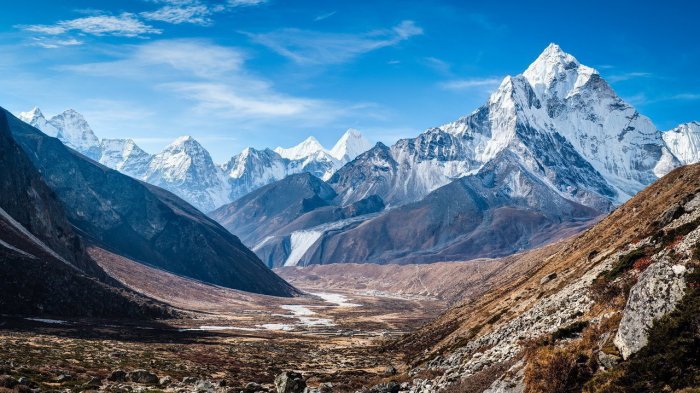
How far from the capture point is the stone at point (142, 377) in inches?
2004

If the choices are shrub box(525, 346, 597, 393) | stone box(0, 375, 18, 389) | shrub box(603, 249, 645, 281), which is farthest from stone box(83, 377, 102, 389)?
shrub box(603, 249, 645, 281)

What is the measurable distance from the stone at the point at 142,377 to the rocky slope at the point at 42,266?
8090cm

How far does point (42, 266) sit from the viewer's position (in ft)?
424

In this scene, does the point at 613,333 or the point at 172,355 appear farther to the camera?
the point at 172,355

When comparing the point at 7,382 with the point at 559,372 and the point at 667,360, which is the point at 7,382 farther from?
the point at 667,360

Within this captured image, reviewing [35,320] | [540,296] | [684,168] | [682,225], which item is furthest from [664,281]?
[35,320]

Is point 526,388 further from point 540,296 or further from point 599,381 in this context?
point 540,296

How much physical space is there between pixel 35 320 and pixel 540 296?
9951 centimetres

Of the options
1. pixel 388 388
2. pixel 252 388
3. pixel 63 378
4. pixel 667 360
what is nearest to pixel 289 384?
pixel 252 388

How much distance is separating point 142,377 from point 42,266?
9404 centimetres

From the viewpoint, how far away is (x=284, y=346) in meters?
113

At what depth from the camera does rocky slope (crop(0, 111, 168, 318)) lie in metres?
122

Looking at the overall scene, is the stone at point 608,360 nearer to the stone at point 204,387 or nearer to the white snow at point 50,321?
the stone at point 204,387

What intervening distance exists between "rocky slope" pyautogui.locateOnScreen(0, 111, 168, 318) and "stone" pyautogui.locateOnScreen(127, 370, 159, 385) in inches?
3185
